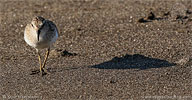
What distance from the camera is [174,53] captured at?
934 centimetres

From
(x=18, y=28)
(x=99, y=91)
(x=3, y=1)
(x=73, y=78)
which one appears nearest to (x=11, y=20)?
(x=18, y=28)

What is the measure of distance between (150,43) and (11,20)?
4758mm

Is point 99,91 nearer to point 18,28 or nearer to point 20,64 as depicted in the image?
point 20,64

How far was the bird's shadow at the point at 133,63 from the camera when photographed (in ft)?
28.3

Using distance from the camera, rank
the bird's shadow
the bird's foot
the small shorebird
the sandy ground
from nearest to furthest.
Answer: the sandy ground, the small shorebird, the bird's foot, the bird's shadow

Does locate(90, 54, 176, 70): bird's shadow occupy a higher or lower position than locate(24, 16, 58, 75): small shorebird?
lower

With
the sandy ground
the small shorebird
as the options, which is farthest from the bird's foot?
the sandy ground

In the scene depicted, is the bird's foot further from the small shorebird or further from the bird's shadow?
the bird's shadow

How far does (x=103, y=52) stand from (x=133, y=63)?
3.54ft

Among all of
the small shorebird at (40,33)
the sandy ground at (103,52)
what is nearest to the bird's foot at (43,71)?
the small shorebird at (40,33)

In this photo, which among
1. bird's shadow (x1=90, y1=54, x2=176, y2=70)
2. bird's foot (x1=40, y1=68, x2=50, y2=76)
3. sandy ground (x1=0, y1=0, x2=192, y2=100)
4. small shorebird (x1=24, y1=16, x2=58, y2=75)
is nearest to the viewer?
sandy ground (x1=0, y1=0, x2=192, y2=100)

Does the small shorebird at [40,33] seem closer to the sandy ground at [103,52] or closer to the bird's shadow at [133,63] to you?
the sandy ground at [103,52]

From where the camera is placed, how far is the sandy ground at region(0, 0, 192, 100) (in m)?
7.42

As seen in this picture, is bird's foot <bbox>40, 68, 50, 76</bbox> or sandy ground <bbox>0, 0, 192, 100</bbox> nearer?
sandy ground <bbox>0, 0, 192, 100</bbox>
